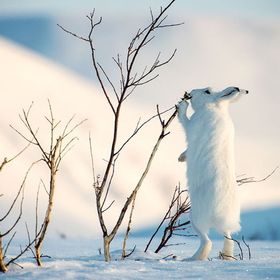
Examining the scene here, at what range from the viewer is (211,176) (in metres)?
4.03

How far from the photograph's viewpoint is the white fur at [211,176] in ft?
13.1

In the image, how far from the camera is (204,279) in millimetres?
2754

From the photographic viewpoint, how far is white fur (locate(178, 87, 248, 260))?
4008mm

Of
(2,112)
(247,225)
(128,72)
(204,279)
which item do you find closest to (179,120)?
(128,72)

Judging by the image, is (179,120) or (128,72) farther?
(179,120)

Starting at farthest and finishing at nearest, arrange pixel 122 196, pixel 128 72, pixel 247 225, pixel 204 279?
pixel 122 196 < pixel 247 225 < pixel 128 72 < pixel 204 279

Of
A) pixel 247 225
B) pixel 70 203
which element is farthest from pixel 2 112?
pixel 247 225

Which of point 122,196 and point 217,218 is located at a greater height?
point 122,196

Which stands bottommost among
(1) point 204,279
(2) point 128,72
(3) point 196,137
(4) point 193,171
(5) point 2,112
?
(1) point 204,279

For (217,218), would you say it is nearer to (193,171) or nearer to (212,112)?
(193,171)

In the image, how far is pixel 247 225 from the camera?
25109 mm

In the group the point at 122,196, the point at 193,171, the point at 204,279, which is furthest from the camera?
the point at 122,196

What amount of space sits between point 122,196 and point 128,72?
2308cm

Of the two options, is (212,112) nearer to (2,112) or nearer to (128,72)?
(128,72)
